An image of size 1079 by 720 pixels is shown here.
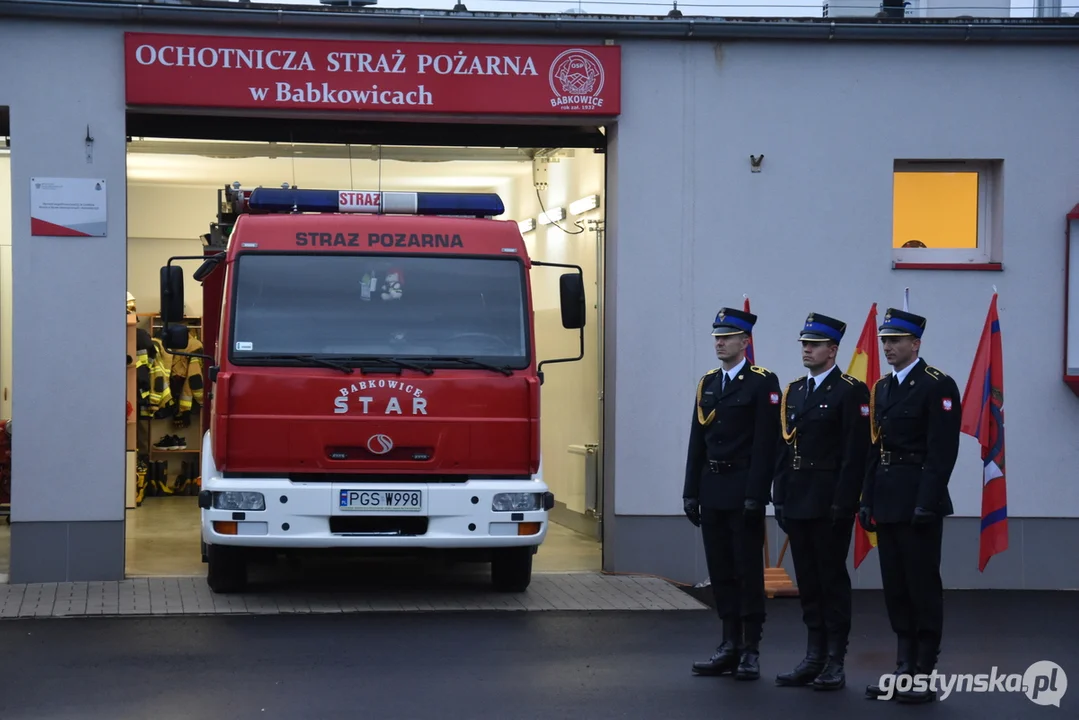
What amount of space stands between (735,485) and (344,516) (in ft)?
10.1

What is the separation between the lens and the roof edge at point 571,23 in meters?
11.1

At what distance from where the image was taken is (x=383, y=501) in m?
9.73

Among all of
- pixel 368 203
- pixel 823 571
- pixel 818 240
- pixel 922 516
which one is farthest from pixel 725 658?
pixel 818 240

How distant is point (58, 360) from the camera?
1095cm

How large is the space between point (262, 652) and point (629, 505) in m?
3.99

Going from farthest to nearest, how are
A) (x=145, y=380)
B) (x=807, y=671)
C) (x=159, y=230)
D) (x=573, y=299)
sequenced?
(x=159, y=230), (x=145, y=380), (x=573, y=299), (x=807, y=671)

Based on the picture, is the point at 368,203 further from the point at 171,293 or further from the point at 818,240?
the point at 818,240

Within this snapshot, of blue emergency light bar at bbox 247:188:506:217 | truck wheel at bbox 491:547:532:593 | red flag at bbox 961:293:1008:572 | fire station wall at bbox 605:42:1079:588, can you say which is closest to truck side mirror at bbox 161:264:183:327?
blue emergency light bar at bbox 247:188:506:217

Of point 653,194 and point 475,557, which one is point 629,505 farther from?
point 653,194

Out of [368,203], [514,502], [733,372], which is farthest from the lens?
[368,203]

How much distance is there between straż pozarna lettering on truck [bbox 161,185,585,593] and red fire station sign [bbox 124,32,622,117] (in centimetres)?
138

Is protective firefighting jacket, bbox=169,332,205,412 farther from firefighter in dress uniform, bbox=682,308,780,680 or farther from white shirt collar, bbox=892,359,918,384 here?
white shirt collar, bbox=892,359,918,384

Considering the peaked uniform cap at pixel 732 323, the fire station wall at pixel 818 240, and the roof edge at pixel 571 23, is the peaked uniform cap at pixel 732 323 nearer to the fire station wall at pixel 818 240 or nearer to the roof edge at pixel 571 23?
the fire station wall at pixel 818 240

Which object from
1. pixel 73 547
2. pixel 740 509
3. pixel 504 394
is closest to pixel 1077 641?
pixel 740 509
